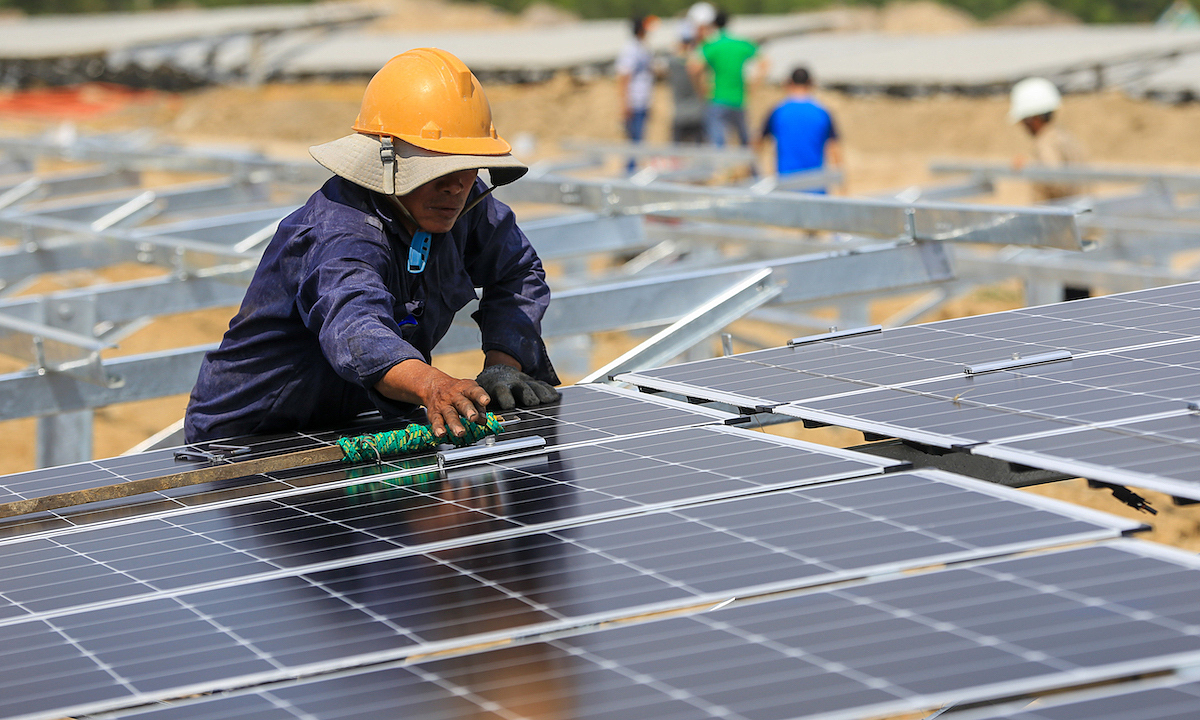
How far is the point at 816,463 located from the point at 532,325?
5.11 ft

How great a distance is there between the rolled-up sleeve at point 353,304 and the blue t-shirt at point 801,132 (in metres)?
9.90

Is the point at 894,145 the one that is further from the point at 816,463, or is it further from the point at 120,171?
the point at 816,463

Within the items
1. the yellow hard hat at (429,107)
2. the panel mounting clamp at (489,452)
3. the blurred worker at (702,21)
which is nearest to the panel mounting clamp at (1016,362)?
the panel mounting clamp at (489,452)

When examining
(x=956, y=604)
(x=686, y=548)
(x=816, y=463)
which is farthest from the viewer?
(x=816, y=463)

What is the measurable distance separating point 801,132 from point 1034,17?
3875 centimetres

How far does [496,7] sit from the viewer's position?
2638 inches

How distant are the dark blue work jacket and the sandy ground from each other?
4192mm

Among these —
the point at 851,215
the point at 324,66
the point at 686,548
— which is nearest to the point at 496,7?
the point at 324,66

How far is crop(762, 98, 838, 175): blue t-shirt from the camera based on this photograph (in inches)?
533

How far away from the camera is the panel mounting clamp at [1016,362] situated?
3.98 metres

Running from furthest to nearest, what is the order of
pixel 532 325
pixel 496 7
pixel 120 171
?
1. pixel 496 7
2. pixel 120 171
3. pixel 532 325

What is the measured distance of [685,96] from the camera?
18266mm

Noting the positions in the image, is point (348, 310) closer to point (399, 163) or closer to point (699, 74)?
point (399, 163)

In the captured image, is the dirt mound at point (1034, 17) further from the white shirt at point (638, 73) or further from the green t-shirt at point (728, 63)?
the green t-shirt at point (728, 63)
